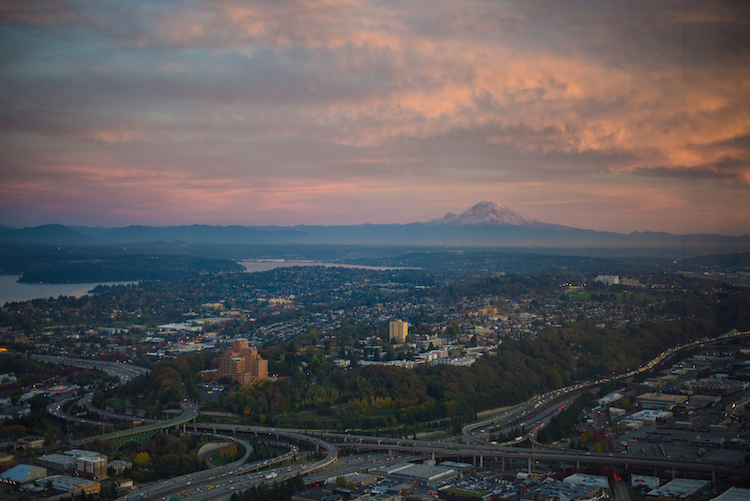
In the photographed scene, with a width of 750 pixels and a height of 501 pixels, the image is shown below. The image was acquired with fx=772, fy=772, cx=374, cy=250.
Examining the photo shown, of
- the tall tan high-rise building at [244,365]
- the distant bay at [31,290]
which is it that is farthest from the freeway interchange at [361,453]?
the distant bay at [31,290]

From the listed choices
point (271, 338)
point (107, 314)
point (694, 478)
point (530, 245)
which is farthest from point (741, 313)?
point (530, 245)

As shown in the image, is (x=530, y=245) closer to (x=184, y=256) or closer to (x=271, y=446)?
(x=184, y=256)

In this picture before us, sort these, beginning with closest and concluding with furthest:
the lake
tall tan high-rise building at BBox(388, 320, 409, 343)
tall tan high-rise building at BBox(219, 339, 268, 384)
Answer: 1. tall tan high-rise building at BBox(219, 339, 268, 384)
2. tall tan high-rise building at BBox(388, 320, 409, 343)
3. the lake

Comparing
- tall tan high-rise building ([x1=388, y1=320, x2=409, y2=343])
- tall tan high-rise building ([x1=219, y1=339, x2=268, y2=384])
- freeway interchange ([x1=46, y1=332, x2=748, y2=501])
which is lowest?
freeway interchange ([x1=46, y1=332, x2=748, y2=501])

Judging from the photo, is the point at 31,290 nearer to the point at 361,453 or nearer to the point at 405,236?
the point at 361,453

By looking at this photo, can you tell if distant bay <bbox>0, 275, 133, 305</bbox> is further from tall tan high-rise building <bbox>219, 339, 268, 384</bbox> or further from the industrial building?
the industrial building

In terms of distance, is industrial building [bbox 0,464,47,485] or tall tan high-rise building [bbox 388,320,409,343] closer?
industrial building [bbox 0,464,47,485]

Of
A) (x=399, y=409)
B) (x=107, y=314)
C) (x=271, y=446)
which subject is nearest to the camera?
(x=271, y=446)

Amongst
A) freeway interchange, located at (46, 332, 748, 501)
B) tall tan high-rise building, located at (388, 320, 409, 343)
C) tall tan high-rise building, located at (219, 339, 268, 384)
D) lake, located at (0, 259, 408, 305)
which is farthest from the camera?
lake, located at (0, 259, 408, 305)

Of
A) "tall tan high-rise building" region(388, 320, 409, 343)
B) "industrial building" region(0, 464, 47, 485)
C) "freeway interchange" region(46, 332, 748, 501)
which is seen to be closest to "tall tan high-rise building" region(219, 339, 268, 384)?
"freeway interchange" region(46, 332, 748, 501)
